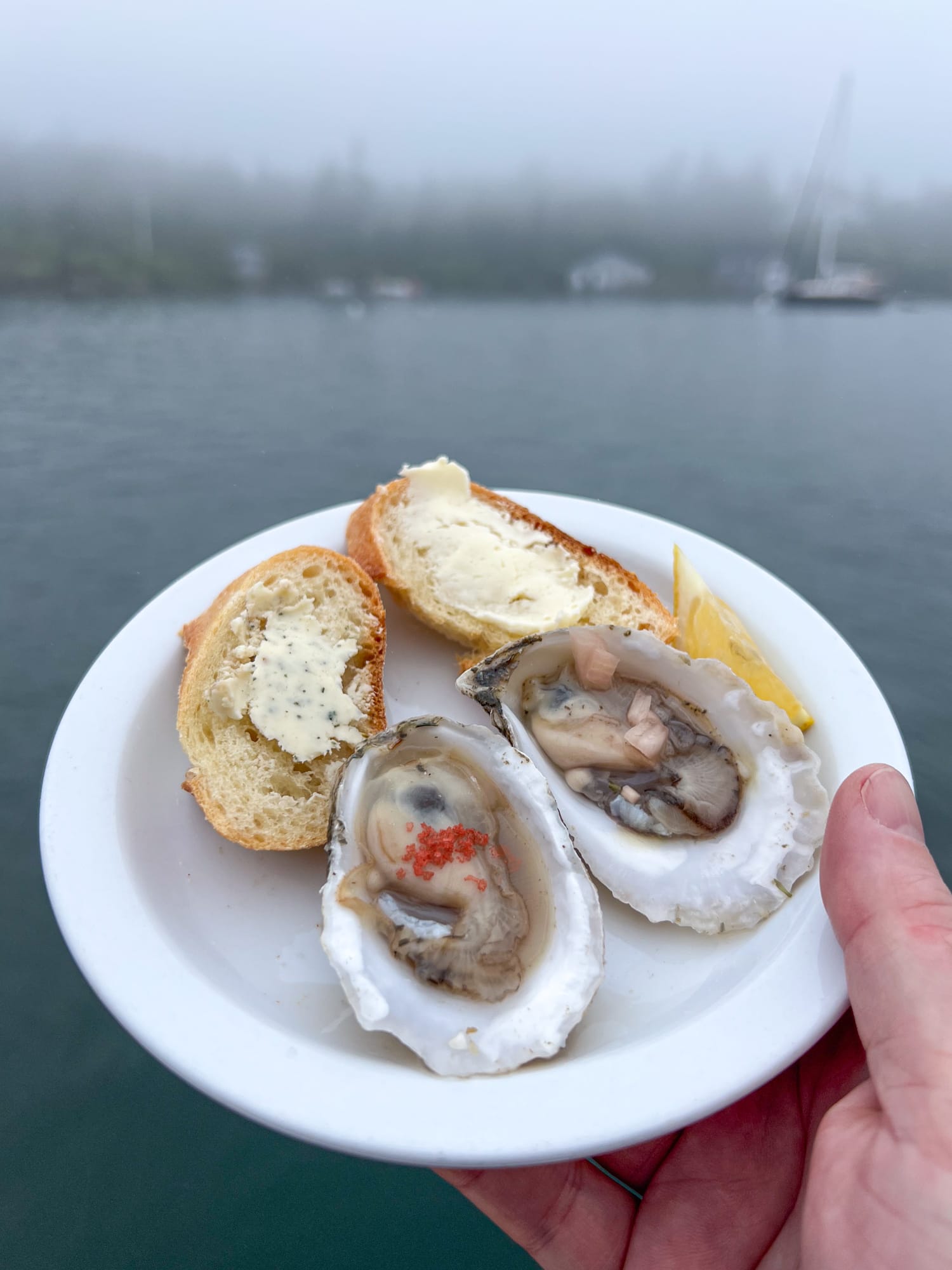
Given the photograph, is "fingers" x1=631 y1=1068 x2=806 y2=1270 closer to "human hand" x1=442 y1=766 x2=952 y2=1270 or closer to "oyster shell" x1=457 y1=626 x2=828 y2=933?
"human hand" x1=442 y1=766 x2=952 y2=1270

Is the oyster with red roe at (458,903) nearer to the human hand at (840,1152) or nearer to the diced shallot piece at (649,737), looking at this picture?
the diced shallot piece at (649,737)

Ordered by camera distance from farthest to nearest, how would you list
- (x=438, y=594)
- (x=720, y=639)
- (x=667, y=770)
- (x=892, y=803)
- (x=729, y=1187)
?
(x=438, y=594), (x=720, y=639), (x=667, y=770), (x=729, y=1187), (x=892, y=803)

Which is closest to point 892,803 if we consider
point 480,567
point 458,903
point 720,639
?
point 720,639

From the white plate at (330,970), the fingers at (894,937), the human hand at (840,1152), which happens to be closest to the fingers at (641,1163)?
the human hand at (840,1152)

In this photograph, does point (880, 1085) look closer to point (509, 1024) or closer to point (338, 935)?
point (509, 1024)

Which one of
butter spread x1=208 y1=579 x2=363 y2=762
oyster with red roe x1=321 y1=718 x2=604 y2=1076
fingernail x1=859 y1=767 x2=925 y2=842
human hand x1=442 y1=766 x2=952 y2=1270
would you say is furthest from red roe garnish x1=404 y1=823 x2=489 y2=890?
fingernail x1=859 y1=767 x2=925 y2=842

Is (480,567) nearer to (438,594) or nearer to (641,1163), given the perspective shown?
(438,594)

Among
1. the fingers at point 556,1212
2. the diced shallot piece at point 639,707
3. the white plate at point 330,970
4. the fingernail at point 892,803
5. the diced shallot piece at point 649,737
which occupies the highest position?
the fingernail at point 892,803
